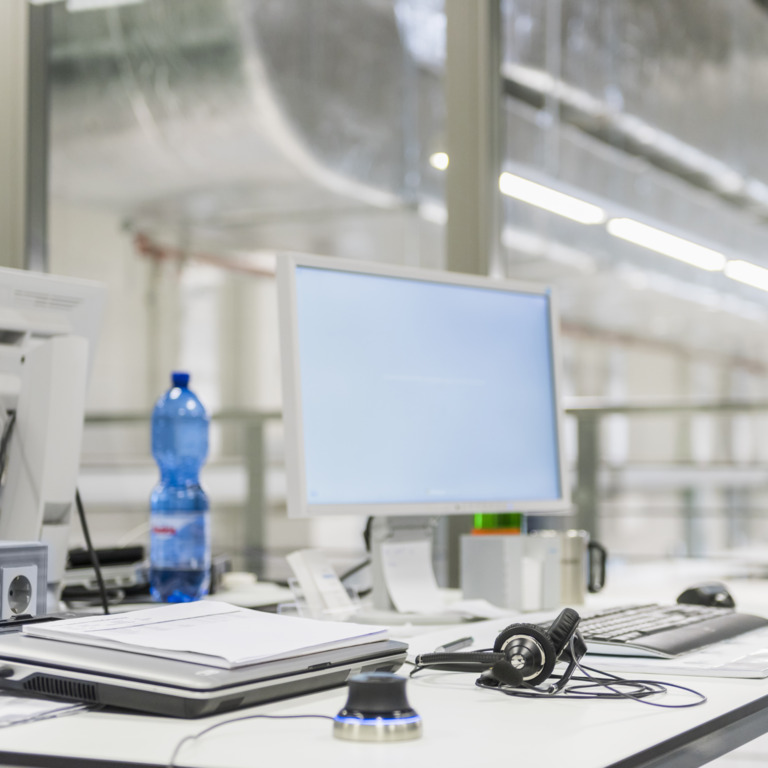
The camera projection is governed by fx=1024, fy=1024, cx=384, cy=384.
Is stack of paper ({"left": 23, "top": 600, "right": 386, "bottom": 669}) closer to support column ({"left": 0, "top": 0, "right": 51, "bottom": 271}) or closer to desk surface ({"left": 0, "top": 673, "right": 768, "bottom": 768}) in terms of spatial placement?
desk surface ({"left": 0, "top": 673, "right": 768, "bottom": 768})

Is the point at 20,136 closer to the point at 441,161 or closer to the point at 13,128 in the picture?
the point at 13,128

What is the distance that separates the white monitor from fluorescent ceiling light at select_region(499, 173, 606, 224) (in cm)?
112

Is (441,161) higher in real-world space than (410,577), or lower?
higher

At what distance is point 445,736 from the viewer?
74 centimetres

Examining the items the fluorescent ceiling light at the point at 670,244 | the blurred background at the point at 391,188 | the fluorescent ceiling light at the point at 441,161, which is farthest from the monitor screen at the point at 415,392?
the fluorescent ceiling light at the point at 670,244

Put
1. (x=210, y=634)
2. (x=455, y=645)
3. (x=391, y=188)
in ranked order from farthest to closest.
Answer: (x=391, y=188)
(x=455, y=645)
(x=210, y=634)

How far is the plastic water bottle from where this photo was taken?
1495 mm

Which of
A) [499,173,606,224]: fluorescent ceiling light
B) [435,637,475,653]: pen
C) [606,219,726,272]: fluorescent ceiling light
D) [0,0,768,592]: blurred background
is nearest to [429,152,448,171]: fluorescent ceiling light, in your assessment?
[0,0,768,592]: blurred background

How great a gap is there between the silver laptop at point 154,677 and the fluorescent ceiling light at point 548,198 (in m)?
1.47

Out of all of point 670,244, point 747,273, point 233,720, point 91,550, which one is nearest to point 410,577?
point 91,550

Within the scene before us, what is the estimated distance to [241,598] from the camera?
1.60m

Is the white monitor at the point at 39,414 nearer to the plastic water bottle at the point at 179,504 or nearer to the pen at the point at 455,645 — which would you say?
the plastic water bottle at the point at 179,504

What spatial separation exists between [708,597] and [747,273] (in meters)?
2.28

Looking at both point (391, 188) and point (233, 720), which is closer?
point (233, 720)
